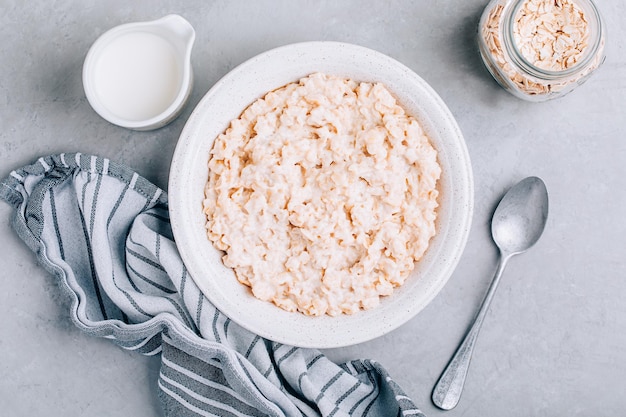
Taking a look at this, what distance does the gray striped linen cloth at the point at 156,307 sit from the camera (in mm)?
1188

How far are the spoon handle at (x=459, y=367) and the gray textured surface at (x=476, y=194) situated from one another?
0.02 m

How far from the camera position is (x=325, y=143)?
1.13 m

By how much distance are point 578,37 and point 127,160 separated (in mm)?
874

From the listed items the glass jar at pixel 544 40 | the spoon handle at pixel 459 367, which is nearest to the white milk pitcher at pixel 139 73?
the glass jar at pixel 544 40

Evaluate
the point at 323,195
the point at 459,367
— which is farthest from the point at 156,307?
the point at 459,367

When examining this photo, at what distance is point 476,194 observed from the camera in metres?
1.28

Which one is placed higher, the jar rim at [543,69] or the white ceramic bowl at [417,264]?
the jar rim at [543,69]

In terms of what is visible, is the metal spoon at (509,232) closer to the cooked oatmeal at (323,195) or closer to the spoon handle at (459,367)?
the spoon handle at (459,367)

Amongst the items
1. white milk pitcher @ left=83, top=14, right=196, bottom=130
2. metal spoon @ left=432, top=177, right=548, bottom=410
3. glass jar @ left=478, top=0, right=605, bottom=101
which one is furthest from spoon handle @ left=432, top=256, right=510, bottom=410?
white milk pitcher @ left=83, top=14, right=196, bottom=130

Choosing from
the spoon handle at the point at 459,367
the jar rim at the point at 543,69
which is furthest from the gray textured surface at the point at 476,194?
the jar rim at the point at 543,69

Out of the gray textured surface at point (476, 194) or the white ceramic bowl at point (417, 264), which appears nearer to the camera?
the white ceramic bowl at point (417, 264)

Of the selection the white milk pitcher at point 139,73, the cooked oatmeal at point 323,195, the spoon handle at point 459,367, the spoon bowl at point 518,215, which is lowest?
the spoon handle at point 459,367

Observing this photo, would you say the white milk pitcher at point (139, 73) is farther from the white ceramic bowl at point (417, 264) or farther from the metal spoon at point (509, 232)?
the metal spoon at point (509, 232)

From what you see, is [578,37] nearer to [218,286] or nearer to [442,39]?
[442,39]
